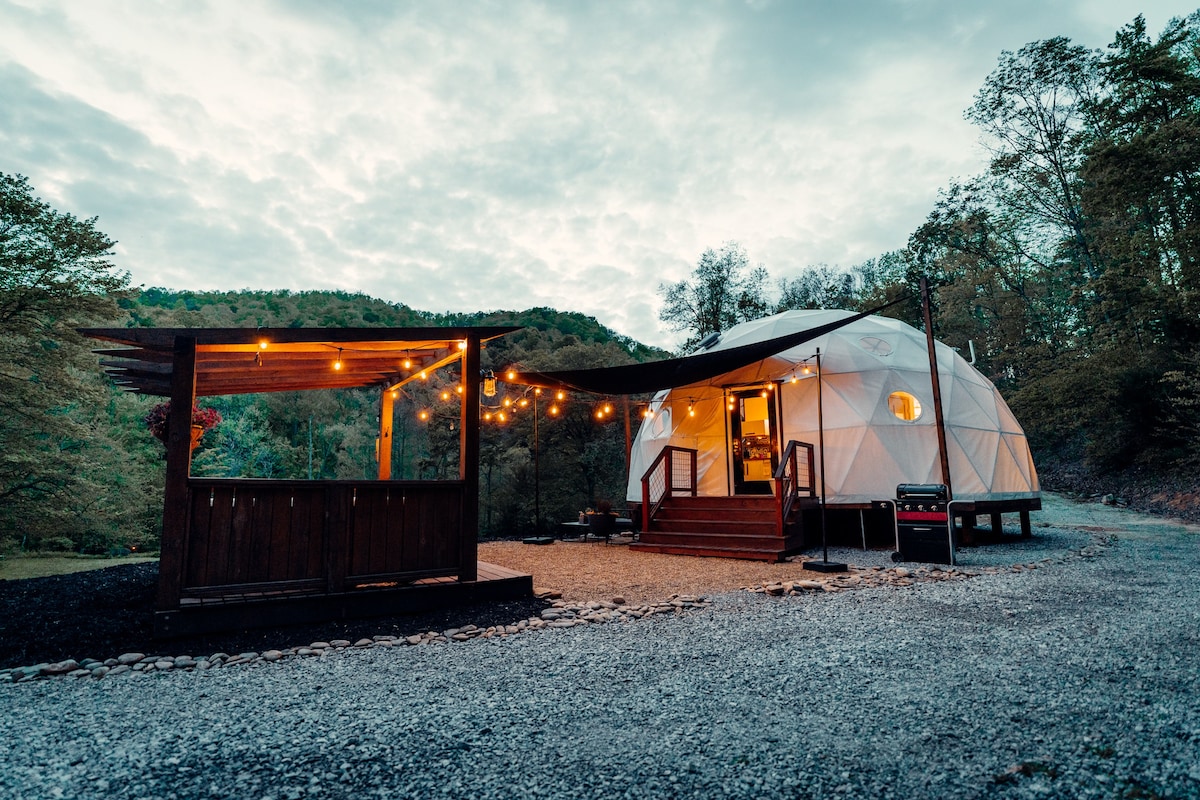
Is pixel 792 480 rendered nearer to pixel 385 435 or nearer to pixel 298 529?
pixel 385 435

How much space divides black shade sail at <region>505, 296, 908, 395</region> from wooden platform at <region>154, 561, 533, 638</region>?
3726 millimetres

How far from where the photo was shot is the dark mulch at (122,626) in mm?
3445

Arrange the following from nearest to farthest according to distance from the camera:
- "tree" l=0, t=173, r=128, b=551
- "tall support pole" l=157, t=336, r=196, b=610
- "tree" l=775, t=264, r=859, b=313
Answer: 1. "tall support pole" l=157, t=336, r=196, b=610
2. "tree" l=0, t=173, r=128, b=551
3. "tree" l=775, t=264, r=859, b=313

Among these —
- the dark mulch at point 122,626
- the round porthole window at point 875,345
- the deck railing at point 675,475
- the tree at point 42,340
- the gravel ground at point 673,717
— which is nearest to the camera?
the gravel ground at point 673,717

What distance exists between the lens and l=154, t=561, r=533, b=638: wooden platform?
3.66 meters

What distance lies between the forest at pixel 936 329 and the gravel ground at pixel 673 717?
5382mm

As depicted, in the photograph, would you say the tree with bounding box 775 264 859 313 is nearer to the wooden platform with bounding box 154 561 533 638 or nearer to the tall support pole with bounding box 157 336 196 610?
the wooden platform with bounding box 154 561 533 638

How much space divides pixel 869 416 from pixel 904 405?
872 mm

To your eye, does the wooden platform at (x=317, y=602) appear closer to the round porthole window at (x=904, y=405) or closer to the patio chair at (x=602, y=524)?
the patio chair at (x=602, y=524)

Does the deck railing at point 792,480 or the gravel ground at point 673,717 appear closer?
the gravel ground at point 673,717

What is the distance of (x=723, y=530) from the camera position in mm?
A: 7910

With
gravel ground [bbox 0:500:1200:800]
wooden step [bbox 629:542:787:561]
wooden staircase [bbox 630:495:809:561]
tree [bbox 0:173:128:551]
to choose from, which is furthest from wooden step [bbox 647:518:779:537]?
tree [bbox 0:173:128:551]

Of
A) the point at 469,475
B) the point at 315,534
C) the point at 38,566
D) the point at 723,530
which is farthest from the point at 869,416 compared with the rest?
the point at 38,566

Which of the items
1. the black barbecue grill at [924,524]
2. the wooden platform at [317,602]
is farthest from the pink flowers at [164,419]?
the black barbecue grill at [924,524]
